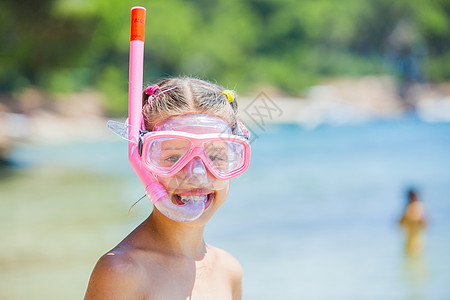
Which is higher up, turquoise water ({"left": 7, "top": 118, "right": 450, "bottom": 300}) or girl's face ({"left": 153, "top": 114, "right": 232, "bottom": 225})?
turquoise water ({"left": 7, "top": 118, "right": 450, "bottom": 300})

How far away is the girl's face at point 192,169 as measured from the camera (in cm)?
161

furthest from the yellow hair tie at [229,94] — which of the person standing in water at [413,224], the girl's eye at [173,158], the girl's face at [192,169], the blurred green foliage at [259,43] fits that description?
the blurred green foliage at [259,43]

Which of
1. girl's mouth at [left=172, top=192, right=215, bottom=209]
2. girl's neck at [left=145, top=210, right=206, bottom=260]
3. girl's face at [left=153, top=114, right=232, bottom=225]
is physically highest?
girl's face at [left=153, top=114, right=232, bottom=225]

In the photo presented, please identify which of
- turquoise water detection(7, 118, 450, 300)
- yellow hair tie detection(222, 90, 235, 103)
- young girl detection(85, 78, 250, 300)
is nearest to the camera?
young girl detection(85, 78, 250, 300)

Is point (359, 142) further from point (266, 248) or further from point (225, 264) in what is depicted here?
point (225, 264)

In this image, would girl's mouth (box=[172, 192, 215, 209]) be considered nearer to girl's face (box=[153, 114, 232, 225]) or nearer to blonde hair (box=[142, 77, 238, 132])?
girl's face (box=[153, 114, 232, 225])

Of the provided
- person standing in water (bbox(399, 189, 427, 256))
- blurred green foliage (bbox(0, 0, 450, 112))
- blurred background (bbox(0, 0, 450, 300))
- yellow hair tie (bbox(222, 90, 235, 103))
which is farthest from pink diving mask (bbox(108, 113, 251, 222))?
blurred green foliage (bbox(0, 0, 450, 112))

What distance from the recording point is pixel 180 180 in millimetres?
1618

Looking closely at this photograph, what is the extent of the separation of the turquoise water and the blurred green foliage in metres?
6.09

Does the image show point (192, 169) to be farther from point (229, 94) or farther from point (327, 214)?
point (327, 214)

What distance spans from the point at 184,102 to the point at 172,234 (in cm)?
38

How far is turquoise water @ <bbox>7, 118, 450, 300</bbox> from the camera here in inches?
253

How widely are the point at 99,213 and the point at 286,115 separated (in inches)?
794

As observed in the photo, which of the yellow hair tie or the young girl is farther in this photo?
the yellow hair tie
